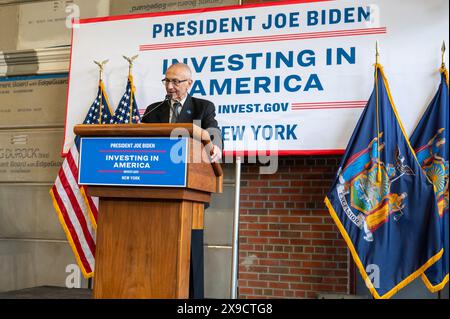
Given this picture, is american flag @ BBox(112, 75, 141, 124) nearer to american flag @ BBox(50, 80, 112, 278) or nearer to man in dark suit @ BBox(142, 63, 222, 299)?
american flag @ BBox(50, 80, 112, 278)

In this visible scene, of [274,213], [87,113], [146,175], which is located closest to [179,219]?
[146,175]

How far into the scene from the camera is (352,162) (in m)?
3.92

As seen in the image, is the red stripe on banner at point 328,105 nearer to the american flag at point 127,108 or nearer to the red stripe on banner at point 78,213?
the american flag at point 127,108

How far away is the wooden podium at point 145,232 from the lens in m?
2.41

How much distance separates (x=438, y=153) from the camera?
377 cm

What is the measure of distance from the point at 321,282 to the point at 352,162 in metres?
1.13

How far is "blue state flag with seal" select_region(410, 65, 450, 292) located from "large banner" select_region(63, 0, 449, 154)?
97 millimetres

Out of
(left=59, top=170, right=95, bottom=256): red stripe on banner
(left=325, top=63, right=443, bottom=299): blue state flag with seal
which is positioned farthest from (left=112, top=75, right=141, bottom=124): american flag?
(left=325, top=63, right=443, bottom=299): blue state flag with seal

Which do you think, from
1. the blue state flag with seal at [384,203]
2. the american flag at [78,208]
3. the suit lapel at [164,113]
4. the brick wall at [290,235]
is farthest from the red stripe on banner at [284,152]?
the american flag at [78,208]

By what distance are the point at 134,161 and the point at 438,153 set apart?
2.41m

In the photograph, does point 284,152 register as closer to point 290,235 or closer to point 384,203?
point 290,235

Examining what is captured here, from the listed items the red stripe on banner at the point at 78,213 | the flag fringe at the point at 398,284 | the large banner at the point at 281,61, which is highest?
the large banner at the point at 281,61

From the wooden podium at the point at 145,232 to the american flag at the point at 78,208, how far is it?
2146 mm

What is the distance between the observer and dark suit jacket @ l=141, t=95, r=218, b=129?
3461 millimetres
